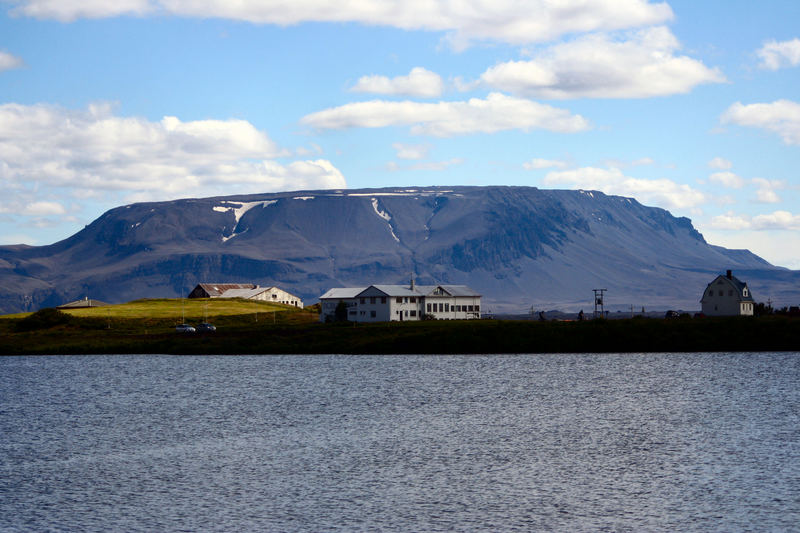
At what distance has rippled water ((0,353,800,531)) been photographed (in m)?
40.7

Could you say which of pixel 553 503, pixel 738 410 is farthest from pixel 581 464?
pixel 738 410

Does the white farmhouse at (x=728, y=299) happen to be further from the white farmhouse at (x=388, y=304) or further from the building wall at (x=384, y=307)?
the building wall at (x=384, y=307)

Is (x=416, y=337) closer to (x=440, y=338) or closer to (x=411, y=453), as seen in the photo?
(x=440, y=338)

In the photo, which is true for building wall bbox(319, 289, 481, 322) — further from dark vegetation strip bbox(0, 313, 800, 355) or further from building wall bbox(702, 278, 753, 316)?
building wall bbox(702, 278, 753, 316)

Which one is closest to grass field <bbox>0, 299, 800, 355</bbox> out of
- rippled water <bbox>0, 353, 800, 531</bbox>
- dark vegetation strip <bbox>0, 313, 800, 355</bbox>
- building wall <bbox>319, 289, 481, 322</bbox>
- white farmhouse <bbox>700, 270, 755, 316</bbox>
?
dark vegetation strip <bbox>0, 313, 800, 355</bbox>

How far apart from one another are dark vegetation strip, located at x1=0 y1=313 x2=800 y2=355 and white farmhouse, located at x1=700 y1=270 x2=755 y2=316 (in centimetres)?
4437

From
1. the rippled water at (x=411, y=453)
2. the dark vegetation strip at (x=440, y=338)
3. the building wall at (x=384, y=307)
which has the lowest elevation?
the rippled water at (x=411, y=453)

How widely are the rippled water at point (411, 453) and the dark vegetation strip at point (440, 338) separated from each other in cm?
1910

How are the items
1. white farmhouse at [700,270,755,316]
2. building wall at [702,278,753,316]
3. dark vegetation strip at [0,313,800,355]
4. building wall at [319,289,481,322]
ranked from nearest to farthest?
dark vegetation strip at [0,313,800,355] → building wall at [702,278,753,316] → white farmhouse at [700,270,755,316] → building wall at [319,289,481,322]

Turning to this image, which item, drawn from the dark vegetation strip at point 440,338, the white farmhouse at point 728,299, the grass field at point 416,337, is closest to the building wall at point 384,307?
the grass field at point 416,337

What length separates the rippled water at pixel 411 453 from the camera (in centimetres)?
4069

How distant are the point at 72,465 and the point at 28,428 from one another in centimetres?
1742

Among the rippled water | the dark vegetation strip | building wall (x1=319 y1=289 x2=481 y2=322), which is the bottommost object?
the rippled water

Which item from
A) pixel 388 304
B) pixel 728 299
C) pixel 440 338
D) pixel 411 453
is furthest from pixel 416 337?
pixel 411 453
